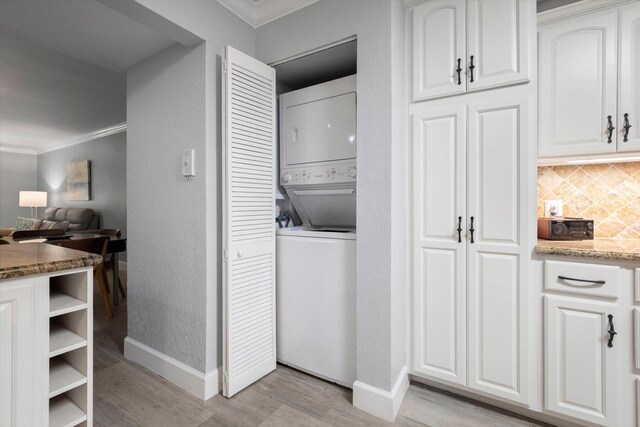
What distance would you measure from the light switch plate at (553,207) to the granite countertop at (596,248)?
269 mm

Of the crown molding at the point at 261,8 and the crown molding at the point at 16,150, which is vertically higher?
the crown molding at the point at 16,150

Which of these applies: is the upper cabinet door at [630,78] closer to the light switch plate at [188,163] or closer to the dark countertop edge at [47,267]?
the light switch plate at [188,163]

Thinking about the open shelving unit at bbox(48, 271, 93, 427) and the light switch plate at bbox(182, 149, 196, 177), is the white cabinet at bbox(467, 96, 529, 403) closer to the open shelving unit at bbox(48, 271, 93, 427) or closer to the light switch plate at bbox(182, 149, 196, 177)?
the light switch plate at bbox(182, 149, 196, 177)

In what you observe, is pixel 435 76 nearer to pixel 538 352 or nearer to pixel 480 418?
pixel 538 352

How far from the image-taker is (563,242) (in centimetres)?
165

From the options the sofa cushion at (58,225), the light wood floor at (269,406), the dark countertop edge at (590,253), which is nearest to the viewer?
the dark countertop edge at (590,253)

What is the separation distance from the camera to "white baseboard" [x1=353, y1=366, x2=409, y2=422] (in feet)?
5.26

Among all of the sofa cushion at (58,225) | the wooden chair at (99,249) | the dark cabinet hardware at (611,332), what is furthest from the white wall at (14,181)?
the dark cabinet hardware at (611,332)

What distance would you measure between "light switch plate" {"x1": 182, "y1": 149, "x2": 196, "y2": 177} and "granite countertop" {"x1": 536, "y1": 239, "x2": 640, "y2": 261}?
194 centimetres

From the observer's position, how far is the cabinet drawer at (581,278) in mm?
1385

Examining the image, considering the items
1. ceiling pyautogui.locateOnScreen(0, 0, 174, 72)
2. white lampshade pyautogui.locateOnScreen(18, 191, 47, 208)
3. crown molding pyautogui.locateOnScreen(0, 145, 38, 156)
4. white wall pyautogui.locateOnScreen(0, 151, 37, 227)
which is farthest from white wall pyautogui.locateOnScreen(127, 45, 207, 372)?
crown molding pyautogui.locateOnScreen(0, 145, 38, 156)

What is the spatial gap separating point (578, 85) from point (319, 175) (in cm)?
152

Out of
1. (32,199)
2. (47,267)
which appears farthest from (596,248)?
(32,199)

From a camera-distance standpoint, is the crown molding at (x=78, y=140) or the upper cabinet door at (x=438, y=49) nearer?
the upper cabinet door at (x=438, y=49)
